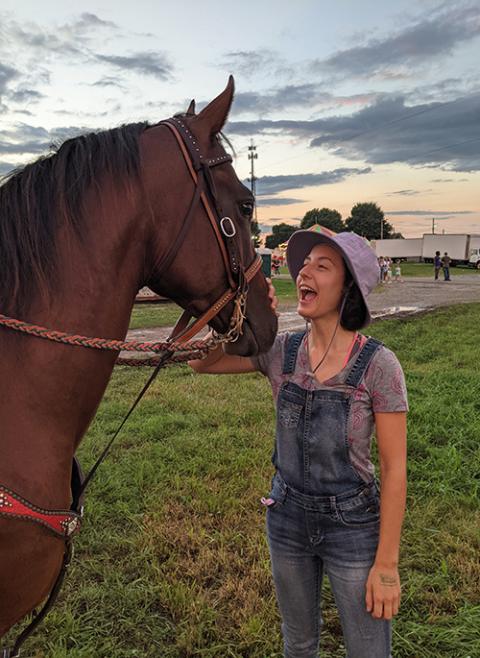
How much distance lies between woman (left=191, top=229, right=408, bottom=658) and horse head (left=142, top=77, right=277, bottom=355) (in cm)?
31

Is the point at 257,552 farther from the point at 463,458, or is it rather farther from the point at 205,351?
the point at 463,458

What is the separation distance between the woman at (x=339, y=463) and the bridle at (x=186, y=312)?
0.25 meters

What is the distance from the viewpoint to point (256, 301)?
6.39 feet

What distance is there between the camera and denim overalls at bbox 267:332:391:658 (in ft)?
5.89

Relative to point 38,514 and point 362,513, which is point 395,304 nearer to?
point 362,513

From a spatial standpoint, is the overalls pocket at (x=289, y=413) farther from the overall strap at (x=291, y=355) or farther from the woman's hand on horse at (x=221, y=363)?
the woman's hand on horse at (x=221, y=363)

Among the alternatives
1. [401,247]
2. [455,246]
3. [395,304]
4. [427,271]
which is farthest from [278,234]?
[395,304]

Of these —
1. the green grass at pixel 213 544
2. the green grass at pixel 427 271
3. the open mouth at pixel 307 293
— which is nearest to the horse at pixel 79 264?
the open mouth at pixel 307 293

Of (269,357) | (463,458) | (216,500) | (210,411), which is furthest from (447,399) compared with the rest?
(269,357)

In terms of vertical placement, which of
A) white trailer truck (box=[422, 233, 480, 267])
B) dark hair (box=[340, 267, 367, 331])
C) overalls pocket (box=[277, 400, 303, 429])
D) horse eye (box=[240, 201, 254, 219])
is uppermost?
white trailer truck (box=[422, 233, 480, 267])

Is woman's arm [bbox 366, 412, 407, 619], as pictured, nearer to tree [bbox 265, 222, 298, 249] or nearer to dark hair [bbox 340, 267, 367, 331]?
dark hair [bbox 340, 267, 367, 331]

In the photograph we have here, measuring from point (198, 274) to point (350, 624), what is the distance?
1.38 m

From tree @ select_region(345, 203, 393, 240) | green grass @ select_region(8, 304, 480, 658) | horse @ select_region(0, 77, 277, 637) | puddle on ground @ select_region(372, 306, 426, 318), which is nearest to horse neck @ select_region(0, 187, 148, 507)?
horse @ select_region(0, 77, 277, 637)

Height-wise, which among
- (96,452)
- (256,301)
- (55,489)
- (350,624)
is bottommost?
(96,452)
